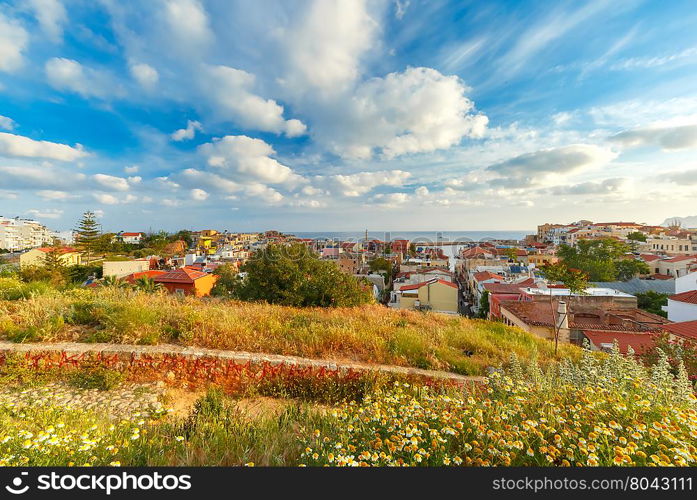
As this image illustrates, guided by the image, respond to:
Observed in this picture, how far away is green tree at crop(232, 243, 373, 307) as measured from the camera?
8.36 meters

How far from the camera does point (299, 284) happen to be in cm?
850

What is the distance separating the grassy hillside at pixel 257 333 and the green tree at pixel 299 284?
2.36 meters

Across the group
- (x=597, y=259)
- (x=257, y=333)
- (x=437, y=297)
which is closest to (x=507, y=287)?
(x=437, y=297)

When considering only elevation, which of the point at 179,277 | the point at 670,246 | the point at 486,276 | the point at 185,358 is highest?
the point at 670,246

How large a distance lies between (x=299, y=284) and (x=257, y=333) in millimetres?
3657

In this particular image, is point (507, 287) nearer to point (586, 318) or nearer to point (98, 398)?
point (586, 318)

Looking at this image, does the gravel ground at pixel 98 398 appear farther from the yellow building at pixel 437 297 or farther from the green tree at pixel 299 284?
the yellow building at pixel 437 297

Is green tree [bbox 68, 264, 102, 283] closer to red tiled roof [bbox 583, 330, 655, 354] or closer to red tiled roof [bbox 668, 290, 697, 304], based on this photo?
red tiled roof [bbox 583, 330, 655, 354]

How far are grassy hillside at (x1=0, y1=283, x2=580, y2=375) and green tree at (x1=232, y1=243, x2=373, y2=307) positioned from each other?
2363 millimetres

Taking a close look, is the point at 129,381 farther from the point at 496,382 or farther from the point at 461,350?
the point at 461,350

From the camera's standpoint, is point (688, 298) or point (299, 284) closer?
point (299, 284)

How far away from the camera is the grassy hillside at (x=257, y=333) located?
4.42m
